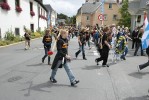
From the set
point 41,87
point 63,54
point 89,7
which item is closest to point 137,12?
point 63,54

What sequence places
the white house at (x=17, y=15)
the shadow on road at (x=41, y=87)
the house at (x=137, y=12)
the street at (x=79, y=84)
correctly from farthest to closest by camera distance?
the house at (x=137, y=12) → the white house at (x=17, y=15) → the shadow on road at (x=41, y=87) → the street at (x=79, y=84)

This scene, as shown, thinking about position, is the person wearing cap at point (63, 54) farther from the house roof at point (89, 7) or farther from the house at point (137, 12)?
the house roof at point (89, 7)

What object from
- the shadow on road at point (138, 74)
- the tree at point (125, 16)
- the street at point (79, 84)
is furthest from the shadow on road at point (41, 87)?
the tree at point (125, 16)

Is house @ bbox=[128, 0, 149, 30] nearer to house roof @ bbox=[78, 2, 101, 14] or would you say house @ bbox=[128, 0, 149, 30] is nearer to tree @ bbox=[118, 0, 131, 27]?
tree @ bbox=[118, 0, 131, 27]

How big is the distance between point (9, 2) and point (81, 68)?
17.3m

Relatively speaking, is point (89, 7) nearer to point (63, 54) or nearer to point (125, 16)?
point (125, 16)

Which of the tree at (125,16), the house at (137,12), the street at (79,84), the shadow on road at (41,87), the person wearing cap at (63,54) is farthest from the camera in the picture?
the tree at (125,16)

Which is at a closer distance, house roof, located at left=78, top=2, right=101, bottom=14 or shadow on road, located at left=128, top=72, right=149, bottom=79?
shadow on road, located at left=128, top=72, right=149, bottom=79

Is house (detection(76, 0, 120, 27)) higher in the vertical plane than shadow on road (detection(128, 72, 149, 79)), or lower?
higher

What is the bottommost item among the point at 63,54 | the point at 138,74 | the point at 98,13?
the point at 138,74

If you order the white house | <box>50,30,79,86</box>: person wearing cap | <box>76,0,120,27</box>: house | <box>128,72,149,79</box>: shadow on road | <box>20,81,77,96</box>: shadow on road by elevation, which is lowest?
<box>128,72,149,79</box>: shadow on road

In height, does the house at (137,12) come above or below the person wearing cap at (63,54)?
above

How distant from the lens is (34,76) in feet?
27.7

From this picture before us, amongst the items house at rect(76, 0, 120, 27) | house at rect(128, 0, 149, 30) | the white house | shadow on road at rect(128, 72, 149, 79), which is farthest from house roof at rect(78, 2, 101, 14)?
shadow on road at rect(128, 72, 149, 79)
